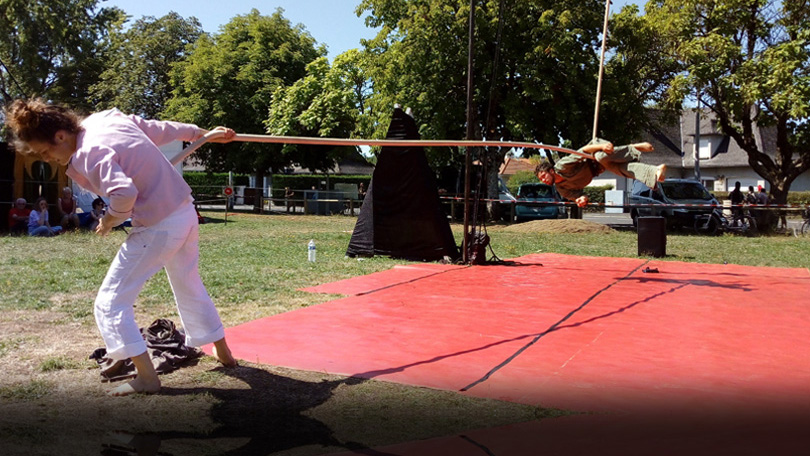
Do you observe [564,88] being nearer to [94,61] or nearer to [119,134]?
[119,134]

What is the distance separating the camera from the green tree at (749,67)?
20.2 meters

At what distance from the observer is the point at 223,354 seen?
16.3 ft

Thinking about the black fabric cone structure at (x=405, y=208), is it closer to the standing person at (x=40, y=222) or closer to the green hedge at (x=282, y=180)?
the standing person at (x=40, y=222)

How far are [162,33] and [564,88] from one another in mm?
29445

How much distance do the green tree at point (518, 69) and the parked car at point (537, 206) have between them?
2.10 m

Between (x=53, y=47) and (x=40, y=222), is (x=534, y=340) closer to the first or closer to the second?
(x=40, y=222)

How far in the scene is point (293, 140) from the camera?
6055 millimetres

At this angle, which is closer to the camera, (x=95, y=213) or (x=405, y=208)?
(x=405, y=208)

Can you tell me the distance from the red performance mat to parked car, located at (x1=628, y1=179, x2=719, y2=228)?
40.7 ft

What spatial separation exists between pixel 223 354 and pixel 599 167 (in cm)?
657

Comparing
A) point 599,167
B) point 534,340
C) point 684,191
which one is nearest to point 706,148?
point 684,191

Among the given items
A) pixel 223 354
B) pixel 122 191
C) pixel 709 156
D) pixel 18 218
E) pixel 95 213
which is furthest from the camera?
pixel 709 156

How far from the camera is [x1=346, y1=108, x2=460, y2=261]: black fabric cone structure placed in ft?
40.5

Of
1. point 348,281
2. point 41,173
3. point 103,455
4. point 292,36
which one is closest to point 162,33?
point 292,36
